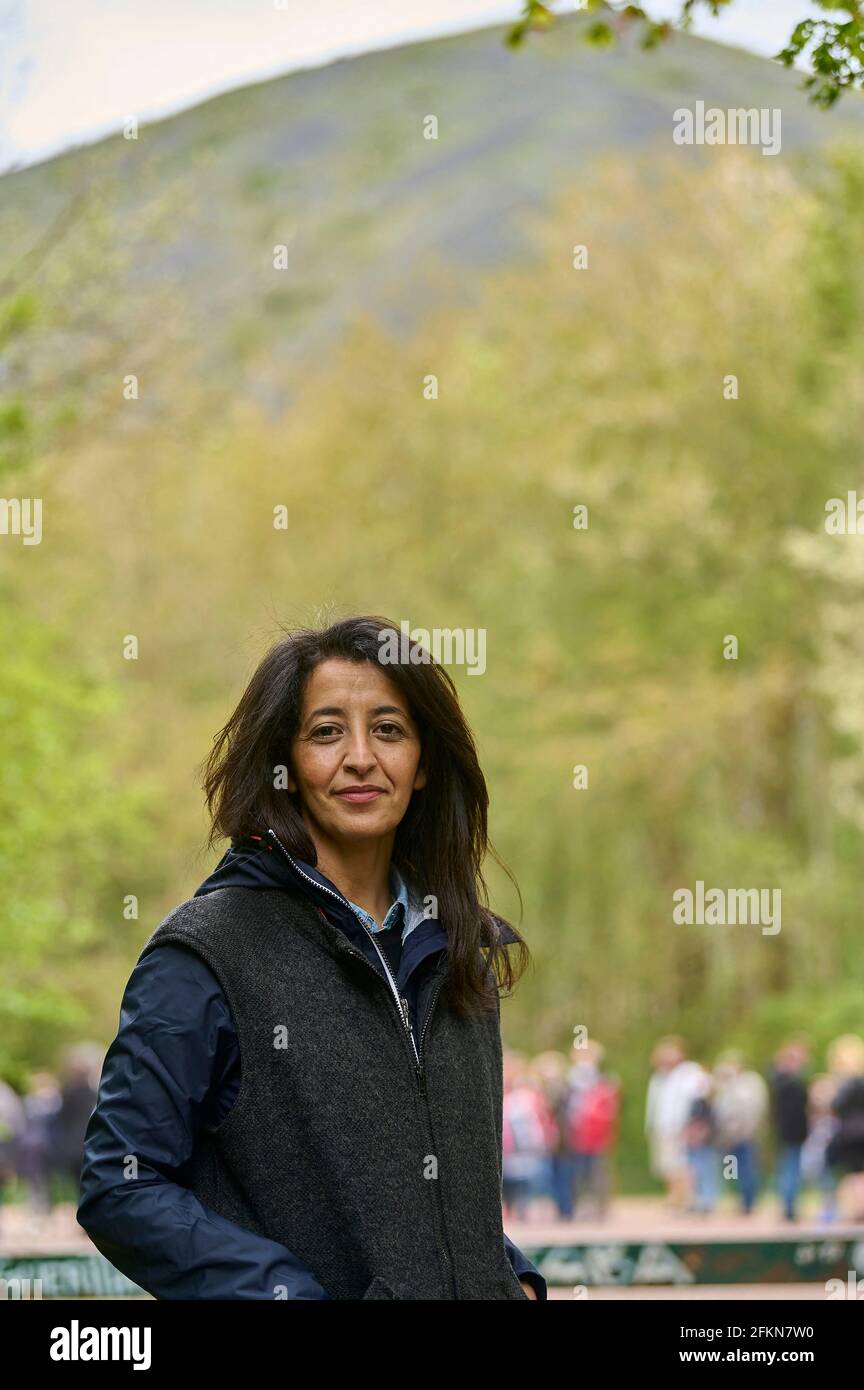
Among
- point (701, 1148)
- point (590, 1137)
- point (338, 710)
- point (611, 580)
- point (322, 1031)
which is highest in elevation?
point (611, 580)

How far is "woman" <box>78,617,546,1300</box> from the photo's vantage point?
2623 mm

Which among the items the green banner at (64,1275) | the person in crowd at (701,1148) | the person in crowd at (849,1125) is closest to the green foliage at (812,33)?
the green banner at (64,1275)

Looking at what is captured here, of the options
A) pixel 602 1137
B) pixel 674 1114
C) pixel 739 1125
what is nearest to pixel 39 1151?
pixel 602 1137

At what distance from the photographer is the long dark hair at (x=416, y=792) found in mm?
2996

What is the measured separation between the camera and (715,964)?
33750 mm

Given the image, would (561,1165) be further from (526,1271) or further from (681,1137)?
(526,1271)

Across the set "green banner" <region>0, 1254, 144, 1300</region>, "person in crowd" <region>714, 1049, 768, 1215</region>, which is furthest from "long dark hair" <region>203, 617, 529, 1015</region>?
"person in crowd" <region>714, 1049, 768, 1215</region>

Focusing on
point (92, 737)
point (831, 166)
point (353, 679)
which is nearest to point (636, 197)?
point (831, 166)

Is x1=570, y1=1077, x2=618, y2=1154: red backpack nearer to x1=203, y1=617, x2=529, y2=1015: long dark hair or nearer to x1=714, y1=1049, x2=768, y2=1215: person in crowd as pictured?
x1=714, y1=1049, x2=768, y2=1215: person in crowd

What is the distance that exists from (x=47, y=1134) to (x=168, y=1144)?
19.1 m

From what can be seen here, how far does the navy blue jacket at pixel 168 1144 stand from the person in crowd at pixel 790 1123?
57.3 ft

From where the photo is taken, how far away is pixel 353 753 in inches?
117

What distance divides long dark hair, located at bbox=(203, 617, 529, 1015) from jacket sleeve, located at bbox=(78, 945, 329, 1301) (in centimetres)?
33
